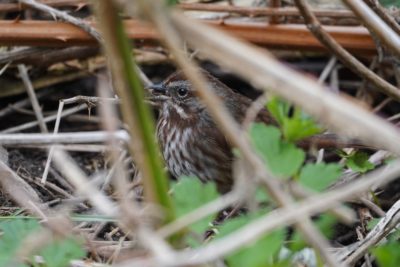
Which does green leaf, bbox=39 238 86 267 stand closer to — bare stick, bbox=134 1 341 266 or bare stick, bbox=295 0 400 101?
bare stick, bbox=134 1 341 266

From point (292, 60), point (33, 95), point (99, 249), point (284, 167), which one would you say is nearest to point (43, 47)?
point (33, 95)

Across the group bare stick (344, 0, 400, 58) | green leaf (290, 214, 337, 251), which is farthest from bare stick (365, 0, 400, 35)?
green leaf (290, 214, 337, 251)

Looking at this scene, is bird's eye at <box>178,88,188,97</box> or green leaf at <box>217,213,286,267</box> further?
bird's eye at <box>178,88,188,97</box>

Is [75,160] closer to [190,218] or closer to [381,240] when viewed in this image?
[381,240]

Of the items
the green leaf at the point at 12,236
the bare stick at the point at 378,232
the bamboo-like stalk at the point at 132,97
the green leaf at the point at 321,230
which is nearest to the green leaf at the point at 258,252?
the green leaf at the point at 321,230

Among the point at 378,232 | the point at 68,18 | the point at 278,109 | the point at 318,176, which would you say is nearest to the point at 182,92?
the point at 68,18
